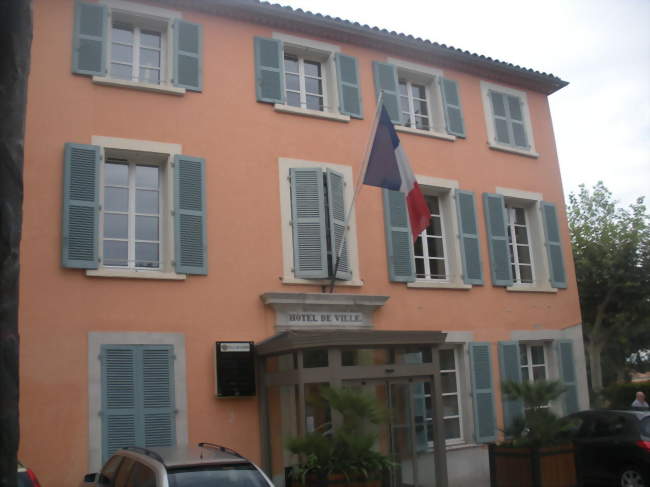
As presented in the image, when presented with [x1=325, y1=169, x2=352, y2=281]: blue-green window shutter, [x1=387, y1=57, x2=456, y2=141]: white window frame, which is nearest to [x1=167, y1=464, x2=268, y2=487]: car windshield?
[x1=325, y1=169, x2=352, y2=281]: blue-green window shutter

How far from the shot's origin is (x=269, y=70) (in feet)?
38.3

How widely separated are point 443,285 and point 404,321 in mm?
1147

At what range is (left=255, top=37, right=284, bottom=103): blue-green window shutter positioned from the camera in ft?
37.9

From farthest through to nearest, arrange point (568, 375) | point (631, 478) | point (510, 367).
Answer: point (568, 375) → point (510, 367) → point (631, 478)

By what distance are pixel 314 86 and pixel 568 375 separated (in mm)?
7365

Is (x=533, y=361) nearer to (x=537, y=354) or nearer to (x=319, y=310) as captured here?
(x=537, y=354)

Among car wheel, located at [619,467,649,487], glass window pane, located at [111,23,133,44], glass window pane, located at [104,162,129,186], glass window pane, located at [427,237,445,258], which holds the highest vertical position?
glass window pane, located at [111,23,133,44]

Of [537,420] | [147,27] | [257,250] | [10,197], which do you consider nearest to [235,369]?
[257,250]

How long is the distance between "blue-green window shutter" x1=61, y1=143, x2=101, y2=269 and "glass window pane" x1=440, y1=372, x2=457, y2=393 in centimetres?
644

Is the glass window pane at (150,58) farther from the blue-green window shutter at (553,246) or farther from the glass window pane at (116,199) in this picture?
the blue-green window shutter at (553,246)

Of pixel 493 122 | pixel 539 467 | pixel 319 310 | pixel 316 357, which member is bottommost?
pixel 539 467

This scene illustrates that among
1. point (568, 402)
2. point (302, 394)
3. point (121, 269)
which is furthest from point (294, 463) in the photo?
point (568, 402)

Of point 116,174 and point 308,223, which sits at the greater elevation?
point 116,174

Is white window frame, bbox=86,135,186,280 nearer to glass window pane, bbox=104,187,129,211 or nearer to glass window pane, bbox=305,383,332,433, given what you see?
glass window pane, bbox=104,187,129,211
